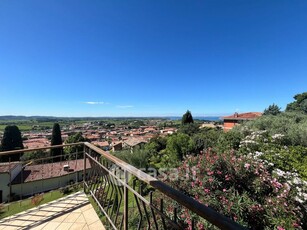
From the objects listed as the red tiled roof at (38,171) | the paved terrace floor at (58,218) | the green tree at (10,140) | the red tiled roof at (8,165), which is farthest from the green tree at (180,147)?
the green tree at (10,140)

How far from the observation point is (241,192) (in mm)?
3752

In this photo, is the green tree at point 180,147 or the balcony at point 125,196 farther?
the green tree at point 180,147

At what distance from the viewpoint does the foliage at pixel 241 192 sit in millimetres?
2898

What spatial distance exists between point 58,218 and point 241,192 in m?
3.64

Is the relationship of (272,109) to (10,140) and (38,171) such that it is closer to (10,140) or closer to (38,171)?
(38,171)

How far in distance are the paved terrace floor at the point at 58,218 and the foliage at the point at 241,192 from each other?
1574mm

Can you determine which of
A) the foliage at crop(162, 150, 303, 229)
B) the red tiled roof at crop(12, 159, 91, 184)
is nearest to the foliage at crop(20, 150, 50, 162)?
the red tiled roof at crop(12, 159, 91, 184)

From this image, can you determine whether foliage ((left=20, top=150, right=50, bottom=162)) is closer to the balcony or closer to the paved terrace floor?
the balcony

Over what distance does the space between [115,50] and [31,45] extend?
14.3ft

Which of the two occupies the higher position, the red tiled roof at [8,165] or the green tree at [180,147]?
the red tiled roof at [8,165]

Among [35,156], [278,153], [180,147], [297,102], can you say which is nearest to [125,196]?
[278,153]

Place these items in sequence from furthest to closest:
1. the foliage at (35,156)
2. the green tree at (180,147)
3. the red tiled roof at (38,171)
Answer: the green tree at (180,147) → the foliage at (35,156) → the red tiled roof at (38,171)

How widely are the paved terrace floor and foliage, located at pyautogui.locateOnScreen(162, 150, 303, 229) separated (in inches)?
62.0

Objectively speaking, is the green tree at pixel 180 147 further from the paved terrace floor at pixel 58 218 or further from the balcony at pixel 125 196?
the paved terrace floor at pixel 58 218
